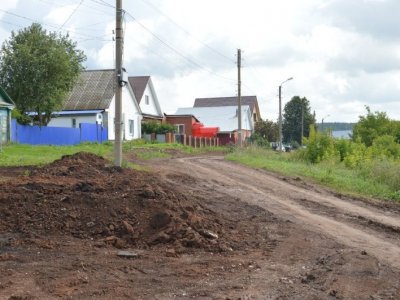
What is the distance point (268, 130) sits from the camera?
7444cm

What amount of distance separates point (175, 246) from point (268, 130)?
66.4m

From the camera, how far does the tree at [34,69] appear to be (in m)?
34.5

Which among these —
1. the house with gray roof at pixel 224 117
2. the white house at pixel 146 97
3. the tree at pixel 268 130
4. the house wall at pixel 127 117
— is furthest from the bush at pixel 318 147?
the tree at pixel 268 130

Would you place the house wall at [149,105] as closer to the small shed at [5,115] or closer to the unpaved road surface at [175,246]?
the small shed at [5,115]

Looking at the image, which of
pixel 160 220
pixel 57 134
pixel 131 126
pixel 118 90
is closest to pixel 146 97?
pixel 131 126

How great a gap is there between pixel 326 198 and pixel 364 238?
6576 mm

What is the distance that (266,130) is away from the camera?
7438 cm

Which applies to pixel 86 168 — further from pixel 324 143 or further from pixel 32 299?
pixel 324 143

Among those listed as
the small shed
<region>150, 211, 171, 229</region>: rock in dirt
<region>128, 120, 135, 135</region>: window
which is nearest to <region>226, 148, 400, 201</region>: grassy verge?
<region>150, 211, 171, 229</region>: rock in dirt

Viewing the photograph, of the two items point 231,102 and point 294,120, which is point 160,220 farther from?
point 294,120

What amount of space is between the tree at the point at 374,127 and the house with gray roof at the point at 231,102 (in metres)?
27.4

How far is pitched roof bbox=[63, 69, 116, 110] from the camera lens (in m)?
43.1

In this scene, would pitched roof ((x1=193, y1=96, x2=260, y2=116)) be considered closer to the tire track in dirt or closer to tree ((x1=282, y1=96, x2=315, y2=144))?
tree ((x1=282, y1=96, x2=315, y2=144))

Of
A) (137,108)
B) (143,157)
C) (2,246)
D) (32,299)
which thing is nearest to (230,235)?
(2,246)
